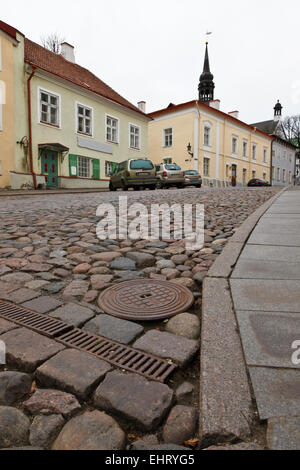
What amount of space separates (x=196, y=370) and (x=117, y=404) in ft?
→ 1.62

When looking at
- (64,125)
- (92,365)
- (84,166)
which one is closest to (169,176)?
(84,166)

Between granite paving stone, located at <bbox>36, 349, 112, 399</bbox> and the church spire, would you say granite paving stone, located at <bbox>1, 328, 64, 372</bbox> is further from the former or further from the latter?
the church spire

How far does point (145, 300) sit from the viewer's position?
8.59ft

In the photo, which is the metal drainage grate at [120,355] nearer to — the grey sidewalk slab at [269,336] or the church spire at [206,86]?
the grey sidewalk slab at [269,336]

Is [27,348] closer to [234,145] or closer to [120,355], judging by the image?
[120,355]

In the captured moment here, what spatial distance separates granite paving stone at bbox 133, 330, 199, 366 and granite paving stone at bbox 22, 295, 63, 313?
81 cm

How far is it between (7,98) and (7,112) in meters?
0.69

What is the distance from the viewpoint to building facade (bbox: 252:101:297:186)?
48.9 m

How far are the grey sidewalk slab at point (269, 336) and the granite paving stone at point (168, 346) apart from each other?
0.30 meters

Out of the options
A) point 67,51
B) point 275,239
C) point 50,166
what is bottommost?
point 275,239

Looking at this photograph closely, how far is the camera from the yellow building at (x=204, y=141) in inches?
1229

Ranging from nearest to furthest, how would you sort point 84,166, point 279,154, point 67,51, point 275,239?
point 275,239
point 84,166
point 67,51
point 279,154

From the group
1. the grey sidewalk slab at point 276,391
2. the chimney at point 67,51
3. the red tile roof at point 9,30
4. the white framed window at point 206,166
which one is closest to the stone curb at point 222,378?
the grey sidewalk slab at point 276,391

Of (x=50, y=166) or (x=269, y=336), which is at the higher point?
(x=50, y=166)
